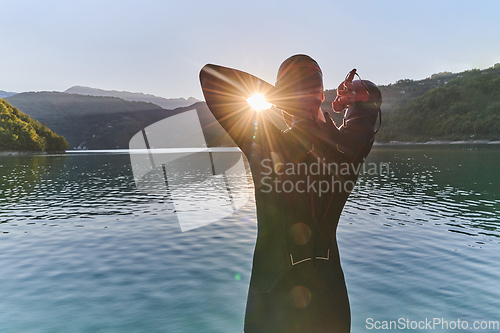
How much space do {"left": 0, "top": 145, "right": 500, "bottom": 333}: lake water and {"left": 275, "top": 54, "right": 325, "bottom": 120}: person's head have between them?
32.2 feet

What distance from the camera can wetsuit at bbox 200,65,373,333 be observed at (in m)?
1.59

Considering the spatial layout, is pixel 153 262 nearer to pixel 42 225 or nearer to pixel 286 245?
pixel 42 225

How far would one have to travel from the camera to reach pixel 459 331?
32.4ft

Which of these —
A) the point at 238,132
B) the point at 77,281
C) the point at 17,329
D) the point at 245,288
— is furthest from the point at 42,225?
the point at 238,132

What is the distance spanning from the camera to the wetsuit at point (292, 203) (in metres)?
1.59

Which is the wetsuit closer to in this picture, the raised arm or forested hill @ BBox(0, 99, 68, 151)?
the raised arm

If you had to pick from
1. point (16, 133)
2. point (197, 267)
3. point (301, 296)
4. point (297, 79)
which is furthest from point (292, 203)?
point (16, 133)

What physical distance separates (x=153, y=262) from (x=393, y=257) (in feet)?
35.9

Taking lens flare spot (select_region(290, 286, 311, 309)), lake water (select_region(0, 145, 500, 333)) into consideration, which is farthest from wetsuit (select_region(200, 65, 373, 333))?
lake water (select_region(0, 145, 500, 333))

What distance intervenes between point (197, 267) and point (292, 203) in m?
13.9

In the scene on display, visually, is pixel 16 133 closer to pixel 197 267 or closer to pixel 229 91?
pixel 197 267

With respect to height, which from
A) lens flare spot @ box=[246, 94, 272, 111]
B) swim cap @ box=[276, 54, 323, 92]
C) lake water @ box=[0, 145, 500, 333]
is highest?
swim cap @ box=[276, 54, 323, 92]

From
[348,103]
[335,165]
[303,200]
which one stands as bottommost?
[303,200]

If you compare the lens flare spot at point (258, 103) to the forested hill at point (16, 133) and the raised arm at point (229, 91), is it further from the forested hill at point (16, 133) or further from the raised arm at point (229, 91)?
the forested hill at point (16, 133)
